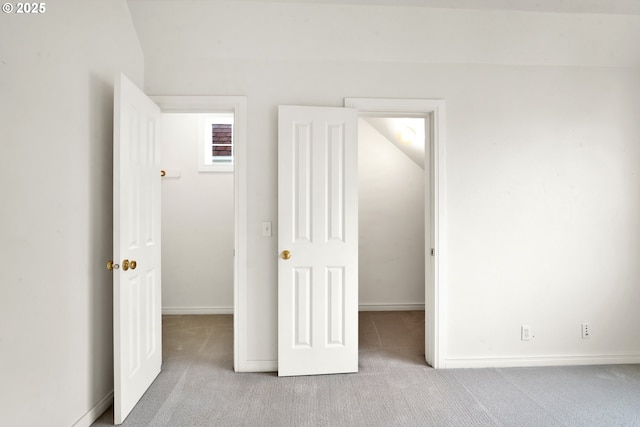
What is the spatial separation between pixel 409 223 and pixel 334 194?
197cm

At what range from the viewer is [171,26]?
2367mm

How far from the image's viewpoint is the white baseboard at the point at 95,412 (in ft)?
5.89

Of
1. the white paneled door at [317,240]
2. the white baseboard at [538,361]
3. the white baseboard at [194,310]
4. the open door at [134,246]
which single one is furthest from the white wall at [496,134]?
the white baseboard at [194,310]

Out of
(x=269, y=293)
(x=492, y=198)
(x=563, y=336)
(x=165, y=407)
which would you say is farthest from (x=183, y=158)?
(x=563, y=336)

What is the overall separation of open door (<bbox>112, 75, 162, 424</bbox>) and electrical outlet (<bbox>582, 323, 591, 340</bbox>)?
3286 mm

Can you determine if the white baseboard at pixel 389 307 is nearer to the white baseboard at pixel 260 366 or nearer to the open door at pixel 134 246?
the white baseboard at pixel 260 366

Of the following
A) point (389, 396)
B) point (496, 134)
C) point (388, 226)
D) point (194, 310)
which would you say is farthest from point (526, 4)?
point (194, 310)

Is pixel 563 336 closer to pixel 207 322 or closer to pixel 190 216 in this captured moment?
pixel 207 322

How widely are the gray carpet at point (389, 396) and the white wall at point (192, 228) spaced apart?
117 cm

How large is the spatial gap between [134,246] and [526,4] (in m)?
3.17

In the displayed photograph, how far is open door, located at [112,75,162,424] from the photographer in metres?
1.86

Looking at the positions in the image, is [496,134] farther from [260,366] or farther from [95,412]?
[95,412]

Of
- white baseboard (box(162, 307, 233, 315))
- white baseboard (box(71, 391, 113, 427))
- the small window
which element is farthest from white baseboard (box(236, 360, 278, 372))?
the small window

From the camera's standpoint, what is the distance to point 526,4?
2.39 m
